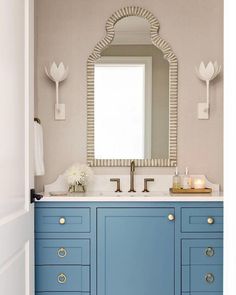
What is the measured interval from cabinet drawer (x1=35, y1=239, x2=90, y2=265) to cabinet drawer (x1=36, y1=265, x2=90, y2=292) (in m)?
0.04

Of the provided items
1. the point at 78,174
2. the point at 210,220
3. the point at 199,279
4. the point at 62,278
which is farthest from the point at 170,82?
the point at 62,278

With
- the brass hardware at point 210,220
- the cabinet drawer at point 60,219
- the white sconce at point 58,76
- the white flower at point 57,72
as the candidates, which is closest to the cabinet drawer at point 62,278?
the cabinet drawer at point 60,219

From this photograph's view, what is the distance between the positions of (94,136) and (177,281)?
1138 mm

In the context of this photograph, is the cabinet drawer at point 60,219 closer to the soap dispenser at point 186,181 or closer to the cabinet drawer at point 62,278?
the cabinet drawer at point 62,278

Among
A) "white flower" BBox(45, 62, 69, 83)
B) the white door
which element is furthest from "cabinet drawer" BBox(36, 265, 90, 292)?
"white flower" BBox(45, 62, 69, 83)

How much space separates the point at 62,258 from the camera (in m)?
2.51

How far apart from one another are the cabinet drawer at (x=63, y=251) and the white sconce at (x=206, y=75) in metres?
1.25

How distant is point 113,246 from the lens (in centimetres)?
251

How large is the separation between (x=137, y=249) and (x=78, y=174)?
62cm

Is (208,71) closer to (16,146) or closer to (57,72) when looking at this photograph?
(57,72)

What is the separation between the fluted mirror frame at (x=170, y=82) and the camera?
2.99 meters

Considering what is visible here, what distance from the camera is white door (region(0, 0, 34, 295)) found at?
1536 mm

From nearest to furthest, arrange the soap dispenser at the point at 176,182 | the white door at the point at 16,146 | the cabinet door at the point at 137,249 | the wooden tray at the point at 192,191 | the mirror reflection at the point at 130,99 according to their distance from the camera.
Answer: the white door at the point at 16,146 → the cabinet door at the point at 137,249 → the wooden tray at the point at 192,191 → the soap dispenser at the point at 176,182 → the mirror reflection at the point at 130,99

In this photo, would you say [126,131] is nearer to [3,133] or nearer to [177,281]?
[177,281]
